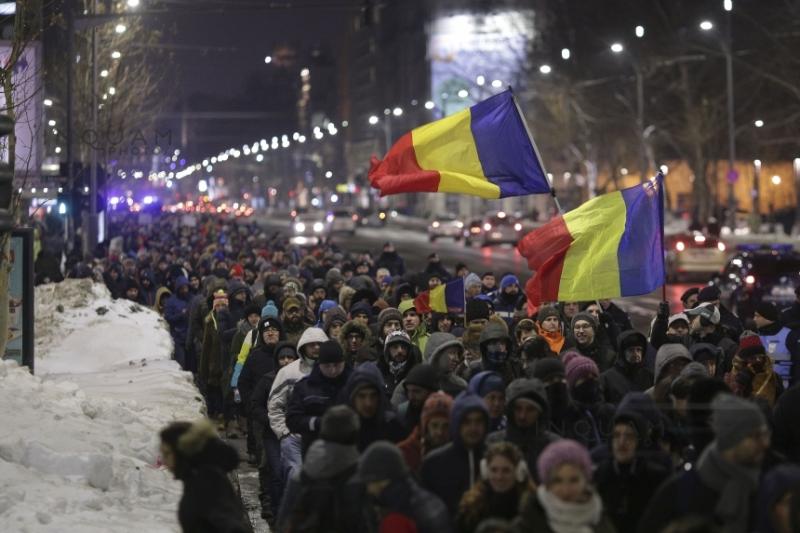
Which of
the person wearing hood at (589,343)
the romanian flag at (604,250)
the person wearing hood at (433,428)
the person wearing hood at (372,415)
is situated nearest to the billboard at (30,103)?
the romanian flag at (604,250)

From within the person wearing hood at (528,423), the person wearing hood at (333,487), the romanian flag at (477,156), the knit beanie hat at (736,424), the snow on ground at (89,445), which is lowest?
the snow on ground at (89,445)

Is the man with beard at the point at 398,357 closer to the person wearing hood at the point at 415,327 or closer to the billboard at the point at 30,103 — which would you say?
the person wearing hood at the point at 415,327

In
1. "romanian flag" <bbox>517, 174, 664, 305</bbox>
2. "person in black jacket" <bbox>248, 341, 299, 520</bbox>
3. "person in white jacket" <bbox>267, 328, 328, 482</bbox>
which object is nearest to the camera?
"person in white jacket" <bbox>267, 328, 328, 482</bbox>

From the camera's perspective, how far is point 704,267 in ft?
135

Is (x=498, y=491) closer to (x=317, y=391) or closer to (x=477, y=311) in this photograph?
(x=317, y=391)

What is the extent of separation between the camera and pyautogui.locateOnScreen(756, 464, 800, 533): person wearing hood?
6.13 meters

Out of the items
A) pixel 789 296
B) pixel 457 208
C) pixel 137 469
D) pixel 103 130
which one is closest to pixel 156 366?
pixel 137 469

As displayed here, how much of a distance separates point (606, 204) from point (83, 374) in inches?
423

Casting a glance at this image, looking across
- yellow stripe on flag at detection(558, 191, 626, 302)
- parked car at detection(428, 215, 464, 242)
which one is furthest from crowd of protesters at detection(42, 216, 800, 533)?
parked car at detection(428, 215, 464, 242)

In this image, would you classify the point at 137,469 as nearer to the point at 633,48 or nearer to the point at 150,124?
the point at 150,124

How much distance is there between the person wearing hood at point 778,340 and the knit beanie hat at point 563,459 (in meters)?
5.97

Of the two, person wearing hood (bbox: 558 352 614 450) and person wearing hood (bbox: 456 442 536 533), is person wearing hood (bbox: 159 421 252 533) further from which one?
person wearing hood (bbox: 558 352 614 450)

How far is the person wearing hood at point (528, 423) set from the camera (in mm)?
7758

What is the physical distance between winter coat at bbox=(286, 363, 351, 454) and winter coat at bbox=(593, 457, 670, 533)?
10.0 ft
